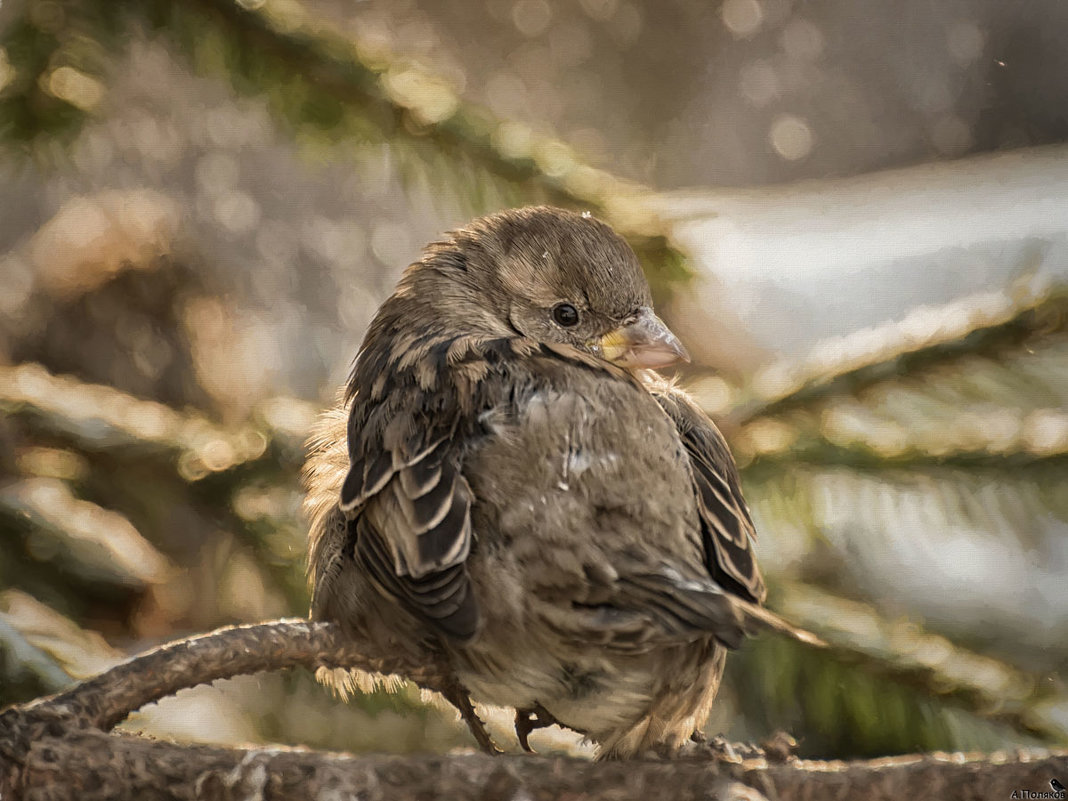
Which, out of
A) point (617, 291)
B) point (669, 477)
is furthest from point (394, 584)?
point (617, 291)

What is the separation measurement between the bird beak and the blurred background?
337mm

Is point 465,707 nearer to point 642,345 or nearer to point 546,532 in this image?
point 546,532

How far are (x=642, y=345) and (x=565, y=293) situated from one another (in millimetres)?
148

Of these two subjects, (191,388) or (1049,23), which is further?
(1049,23)

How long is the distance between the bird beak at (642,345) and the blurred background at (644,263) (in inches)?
13.2

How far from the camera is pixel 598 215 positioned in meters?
1.92

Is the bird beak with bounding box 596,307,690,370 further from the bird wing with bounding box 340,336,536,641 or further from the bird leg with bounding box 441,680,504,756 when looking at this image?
the bird leg with bounding box 441,680,504,756

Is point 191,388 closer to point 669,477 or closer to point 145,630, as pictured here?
point 145,630

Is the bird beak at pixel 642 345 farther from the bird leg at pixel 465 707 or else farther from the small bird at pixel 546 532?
the bird leg at pixel 465 707

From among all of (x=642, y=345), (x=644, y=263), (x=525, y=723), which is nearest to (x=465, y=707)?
(x=525, y=723)

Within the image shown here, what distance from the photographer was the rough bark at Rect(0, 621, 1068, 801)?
1041 mm

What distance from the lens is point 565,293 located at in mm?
1666

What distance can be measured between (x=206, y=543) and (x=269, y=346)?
1.97 ft

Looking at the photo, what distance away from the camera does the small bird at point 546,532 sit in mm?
1243
